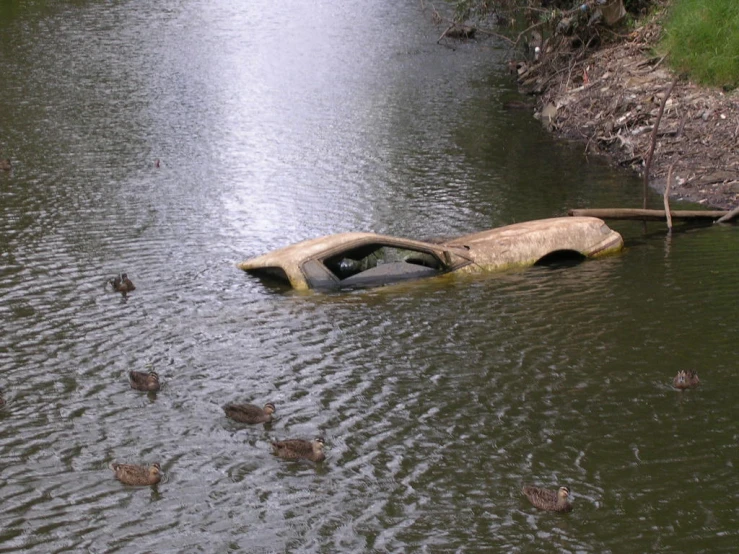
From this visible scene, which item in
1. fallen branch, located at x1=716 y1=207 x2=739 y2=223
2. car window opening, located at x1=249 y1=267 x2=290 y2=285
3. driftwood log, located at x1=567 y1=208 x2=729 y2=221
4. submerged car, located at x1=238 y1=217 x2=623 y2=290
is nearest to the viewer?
submerged car, located at x1=238 y1=217 x2=623 y2=290

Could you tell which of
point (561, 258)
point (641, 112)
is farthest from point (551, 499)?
point (641, 112)

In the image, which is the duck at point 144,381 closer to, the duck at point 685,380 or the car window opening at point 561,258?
the duck at point 685,380

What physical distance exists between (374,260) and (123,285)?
4.13m

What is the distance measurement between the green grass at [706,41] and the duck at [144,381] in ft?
63.5

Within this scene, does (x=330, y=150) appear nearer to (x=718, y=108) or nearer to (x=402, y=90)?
(x=402, y=90)

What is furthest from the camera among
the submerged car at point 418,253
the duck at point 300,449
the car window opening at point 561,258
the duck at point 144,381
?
the car window opening at point 561,258

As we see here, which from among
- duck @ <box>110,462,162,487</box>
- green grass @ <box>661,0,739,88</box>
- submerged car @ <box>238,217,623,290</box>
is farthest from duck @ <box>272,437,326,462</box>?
green grass @ <box>661,0,739,88</box>

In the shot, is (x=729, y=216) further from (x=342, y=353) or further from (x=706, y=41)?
(x=342, y=353)

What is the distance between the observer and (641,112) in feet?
87.7

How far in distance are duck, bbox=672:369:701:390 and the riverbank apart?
9558mm

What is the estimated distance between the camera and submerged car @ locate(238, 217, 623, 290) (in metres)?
16.4

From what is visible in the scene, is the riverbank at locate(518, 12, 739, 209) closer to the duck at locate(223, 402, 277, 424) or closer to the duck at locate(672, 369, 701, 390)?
the duck at locate(672, 369, 701, 390)

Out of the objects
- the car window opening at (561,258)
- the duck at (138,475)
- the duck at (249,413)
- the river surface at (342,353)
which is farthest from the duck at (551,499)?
the car window opening at (561,258)

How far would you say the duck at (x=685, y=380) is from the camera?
12.6 m
